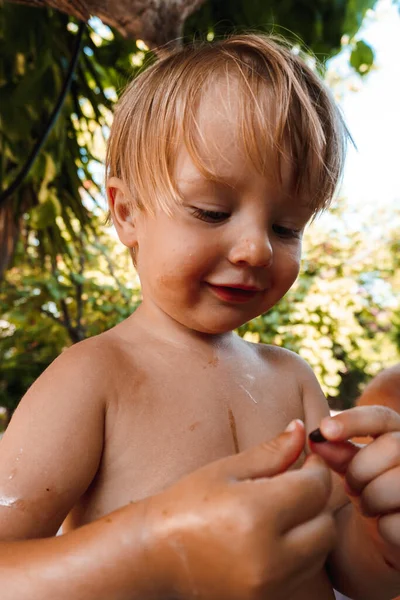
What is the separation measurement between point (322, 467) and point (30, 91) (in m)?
1.23

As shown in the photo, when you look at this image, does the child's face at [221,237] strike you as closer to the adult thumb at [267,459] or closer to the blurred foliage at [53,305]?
the adult thumb at [267,459]

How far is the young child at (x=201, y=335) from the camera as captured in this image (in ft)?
1.73

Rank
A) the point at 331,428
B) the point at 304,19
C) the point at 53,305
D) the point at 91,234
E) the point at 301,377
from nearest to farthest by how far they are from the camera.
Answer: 1. the point at 331,428
2. the point at 301,377
3. the point at 304,19
4. the point at 91,234
5. the point at 53,305

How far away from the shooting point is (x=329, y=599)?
0.62m

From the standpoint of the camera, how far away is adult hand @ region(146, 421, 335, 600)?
0.40m

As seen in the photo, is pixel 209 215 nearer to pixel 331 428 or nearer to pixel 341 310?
pixel 331 428

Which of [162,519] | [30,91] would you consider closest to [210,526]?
[162,519]

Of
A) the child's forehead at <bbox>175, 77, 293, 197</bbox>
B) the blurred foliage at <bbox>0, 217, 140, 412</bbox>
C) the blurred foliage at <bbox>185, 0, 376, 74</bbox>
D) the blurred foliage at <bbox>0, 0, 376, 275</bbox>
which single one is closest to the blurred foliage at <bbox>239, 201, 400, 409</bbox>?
the blurred foliage at <bbox>0, 217, 140, 412</bbox>

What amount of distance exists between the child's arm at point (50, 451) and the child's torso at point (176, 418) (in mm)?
26

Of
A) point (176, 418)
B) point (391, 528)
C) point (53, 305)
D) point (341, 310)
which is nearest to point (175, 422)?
point (176, 418)

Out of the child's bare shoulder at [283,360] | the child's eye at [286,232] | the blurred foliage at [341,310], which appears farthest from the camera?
the blurred foliage at [341,310]

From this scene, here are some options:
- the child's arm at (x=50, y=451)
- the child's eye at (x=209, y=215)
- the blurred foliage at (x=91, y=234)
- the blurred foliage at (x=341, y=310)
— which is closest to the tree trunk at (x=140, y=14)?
the blurred foliage at (x=91, y=234)

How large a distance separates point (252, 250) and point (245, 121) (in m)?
0.13

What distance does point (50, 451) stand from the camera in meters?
0.52
